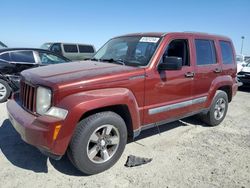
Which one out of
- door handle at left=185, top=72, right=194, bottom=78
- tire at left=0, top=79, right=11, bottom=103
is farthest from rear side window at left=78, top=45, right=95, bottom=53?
door handle at left=185, top=72, right=194, bottom=78

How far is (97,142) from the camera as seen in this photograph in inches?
137

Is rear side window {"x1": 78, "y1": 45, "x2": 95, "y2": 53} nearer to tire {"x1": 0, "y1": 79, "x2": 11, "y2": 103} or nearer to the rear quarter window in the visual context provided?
tire {"x1": 0, "y1": 79, "x2": 11, "y2": 103}

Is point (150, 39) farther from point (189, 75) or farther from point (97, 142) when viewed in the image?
point (97, 142)

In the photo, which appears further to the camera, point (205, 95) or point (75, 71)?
point (205, 95)

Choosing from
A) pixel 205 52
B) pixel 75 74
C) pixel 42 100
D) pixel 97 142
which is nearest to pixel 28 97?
pixel 42 100

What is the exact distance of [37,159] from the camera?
3848mm

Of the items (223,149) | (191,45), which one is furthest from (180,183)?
(191,45)

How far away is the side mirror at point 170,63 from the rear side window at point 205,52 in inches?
41.0

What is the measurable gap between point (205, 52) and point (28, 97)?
11.4 ft

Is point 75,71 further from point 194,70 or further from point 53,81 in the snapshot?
point 194,70

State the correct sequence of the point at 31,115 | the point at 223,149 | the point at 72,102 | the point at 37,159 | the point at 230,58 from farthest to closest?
1. the point at 230,58
2. the point at 223,149
3. the point at 37,159
4. the point at 31,115
5. the point at 72,102

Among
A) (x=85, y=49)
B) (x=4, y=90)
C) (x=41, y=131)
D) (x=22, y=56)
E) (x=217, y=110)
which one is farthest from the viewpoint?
(x=85, y=49)

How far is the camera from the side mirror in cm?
393

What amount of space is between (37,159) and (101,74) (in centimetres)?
166
